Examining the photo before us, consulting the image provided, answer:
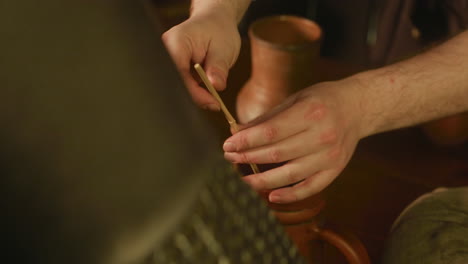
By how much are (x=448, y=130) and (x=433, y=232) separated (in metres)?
0.43

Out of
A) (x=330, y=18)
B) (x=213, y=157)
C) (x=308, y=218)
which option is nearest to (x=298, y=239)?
(x=308, y=218)

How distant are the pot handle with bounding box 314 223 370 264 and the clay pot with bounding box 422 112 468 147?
54 cm

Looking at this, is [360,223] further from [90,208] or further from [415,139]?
[90,208]

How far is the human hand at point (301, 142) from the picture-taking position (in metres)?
0.60

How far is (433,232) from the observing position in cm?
65

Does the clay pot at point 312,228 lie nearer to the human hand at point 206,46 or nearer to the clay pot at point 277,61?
the human hand at point 206,46

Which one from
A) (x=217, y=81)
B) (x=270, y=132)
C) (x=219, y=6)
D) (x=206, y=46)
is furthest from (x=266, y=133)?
(x=219, y=6)

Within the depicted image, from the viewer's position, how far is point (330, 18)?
4.84 ft

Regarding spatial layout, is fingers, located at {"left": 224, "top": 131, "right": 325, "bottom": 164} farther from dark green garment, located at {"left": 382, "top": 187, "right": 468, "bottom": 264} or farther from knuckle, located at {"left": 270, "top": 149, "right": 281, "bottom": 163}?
dark green garment, located at {"left": 382, "top": 187, "right": 468, "bottom": 264}

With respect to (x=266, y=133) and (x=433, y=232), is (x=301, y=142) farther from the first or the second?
(x=433, y=232)

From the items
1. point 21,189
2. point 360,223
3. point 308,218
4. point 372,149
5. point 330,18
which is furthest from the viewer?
point 330,18

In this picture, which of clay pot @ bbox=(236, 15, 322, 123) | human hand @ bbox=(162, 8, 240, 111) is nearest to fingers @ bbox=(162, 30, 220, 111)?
human hand @ bbox=(162, 8, 240, 111)

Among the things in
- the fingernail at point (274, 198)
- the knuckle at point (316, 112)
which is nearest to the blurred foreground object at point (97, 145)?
the fingernail at point (274, 198)

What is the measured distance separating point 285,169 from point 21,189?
0.46 m
